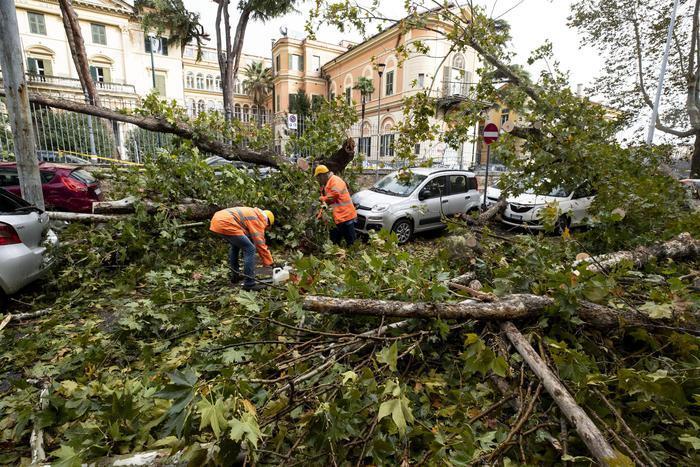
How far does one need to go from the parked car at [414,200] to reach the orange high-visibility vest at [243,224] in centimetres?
282

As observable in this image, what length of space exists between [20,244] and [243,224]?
2392mm

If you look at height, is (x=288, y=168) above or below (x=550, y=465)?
above

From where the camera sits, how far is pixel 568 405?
1.77 metres

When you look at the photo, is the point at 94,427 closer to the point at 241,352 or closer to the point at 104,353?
the point at 241,352

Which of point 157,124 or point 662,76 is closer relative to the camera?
point 157,124

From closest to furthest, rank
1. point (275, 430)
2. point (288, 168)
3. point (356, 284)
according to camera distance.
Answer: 1. point (275, 430)
2. point (356, 284)
3. point (288, 168)

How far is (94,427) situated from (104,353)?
135 centimetres

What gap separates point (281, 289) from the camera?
3055 millimetres

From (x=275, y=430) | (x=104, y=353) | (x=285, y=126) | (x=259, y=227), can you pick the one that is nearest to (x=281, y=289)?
(x=275, y=430)

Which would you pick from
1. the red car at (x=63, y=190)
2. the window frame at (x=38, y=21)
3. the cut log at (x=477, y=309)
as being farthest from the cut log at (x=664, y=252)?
the window frame at (x=38, y=21)

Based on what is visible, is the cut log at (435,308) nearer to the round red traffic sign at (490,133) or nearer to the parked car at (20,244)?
the parked car at (20,244)

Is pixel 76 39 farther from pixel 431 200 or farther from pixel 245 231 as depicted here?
pixel 431 200

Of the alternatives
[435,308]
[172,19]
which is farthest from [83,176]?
[172,19]

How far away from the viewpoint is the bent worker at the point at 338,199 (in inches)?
253
